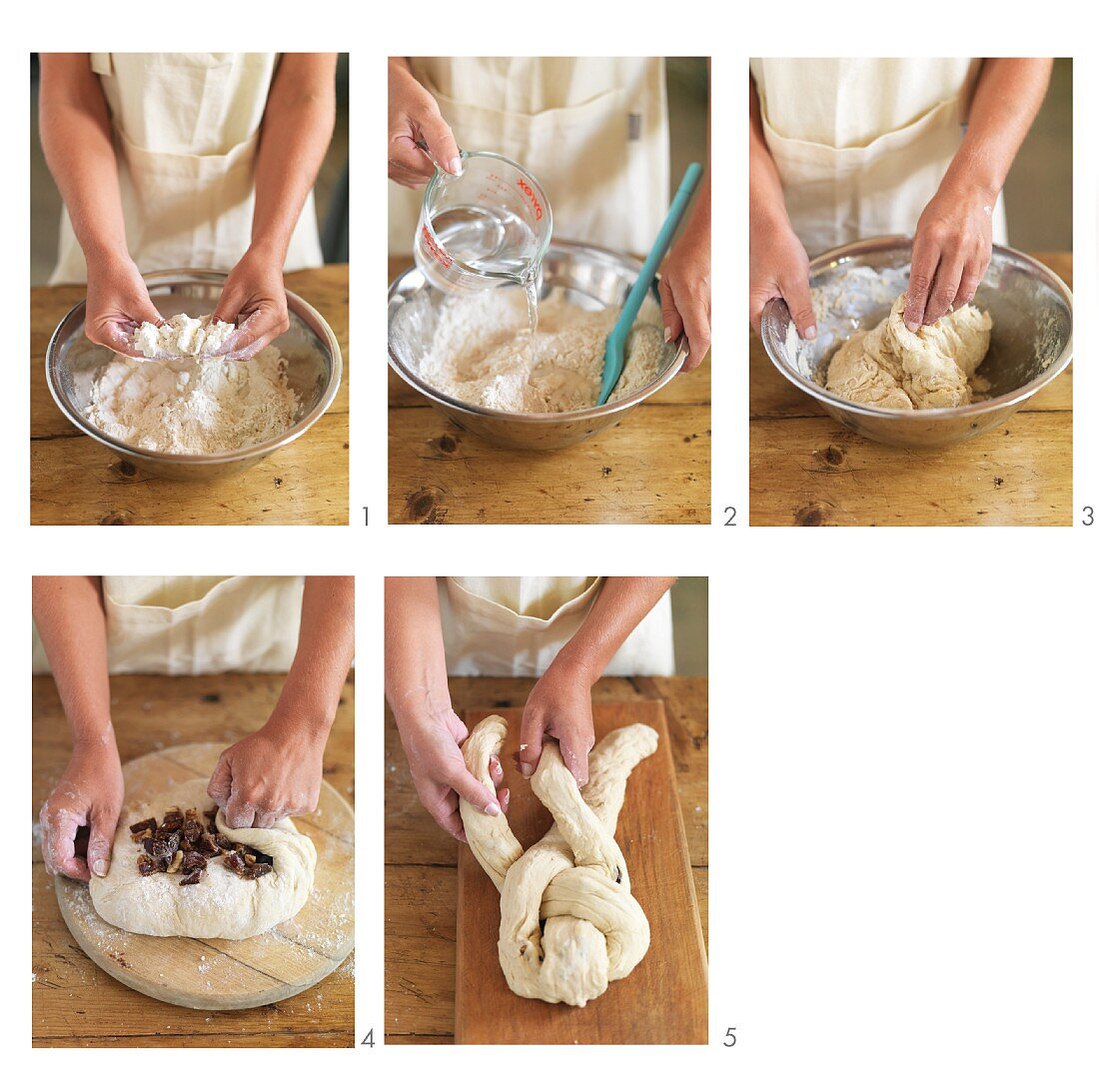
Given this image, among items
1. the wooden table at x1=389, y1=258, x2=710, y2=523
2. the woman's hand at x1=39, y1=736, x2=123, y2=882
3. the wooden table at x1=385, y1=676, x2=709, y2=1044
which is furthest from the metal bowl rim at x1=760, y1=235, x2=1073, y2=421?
the woman's hand at x1=39, y1=736, x2=123, y2=882

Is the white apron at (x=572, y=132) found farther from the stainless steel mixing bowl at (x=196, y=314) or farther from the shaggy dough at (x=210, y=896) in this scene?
the shaggy dough at (x=210, y=896)

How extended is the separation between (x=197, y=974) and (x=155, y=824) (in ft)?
0.45

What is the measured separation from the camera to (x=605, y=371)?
2.84 feet

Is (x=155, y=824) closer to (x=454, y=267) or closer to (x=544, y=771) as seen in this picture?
(x=544, y=771)

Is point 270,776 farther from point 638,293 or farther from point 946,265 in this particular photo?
point 946,265

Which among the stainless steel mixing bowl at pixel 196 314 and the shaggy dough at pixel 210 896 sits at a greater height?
the stainless steel mixing bowl at pixel 196 314

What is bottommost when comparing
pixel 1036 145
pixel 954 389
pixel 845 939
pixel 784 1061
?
pixel 784 1061

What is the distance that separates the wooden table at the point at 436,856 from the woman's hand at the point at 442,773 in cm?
4

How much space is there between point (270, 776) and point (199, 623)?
174mm

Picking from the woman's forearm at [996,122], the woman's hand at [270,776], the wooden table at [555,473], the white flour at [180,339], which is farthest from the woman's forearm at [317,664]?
the woman's forearm at [996,122]

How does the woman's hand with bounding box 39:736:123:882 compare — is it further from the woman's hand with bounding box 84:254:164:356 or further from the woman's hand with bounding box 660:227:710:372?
the woman's hand with bounding box 660:227:710:372

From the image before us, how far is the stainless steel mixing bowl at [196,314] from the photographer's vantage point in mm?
787

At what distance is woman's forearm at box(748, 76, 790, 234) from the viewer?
0.85 meters
